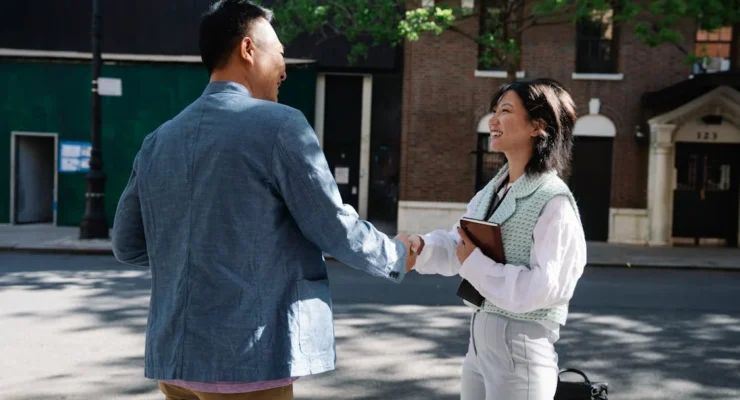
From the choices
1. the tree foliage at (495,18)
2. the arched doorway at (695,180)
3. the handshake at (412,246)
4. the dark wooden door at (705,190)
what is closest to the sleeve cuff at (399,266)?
the handshake at (412,246)

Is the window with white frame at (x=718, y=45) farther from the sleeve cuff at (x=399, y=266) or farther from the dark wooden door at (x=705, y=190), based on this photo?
the sleeve cuff at (x=399, y=266)

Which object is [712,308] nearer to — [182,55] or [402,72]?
[402,72]

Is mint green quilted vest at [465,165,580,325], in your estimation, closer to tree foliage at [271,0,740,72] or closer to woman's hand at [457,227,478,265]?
woman's hand at [457,227,478,265]

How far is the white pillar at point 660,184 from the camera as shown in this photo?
18766 mm

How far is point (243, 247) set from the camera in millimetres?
2064

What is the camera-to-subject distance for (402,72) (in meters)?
20.7

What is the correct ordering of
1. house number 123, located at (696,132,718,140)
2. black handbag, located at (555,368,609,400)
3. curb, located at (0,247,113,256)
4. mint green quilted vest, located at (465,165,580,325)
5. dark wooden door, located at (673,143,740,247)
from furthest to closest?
dark wooden door, located at (673,143,740,247), house number 123, located at (696,132,718,140), curb, located at (0,247,113,256), black handbag, located at (555,368,609,400), mint green quilted vest, located at (465,165,580,325)

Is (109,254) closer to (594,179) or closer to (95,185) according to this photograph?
(95,185)

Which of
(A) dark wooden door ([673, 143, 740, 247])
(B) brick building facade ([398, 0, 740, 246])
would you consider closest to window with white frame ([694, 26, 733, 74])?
(B) brick building facade ([398, 0, 740, 246])

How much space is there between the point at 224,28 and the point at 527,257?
1.23 meters

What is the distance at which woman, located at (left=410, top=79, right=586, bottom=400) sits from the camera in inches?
96.6

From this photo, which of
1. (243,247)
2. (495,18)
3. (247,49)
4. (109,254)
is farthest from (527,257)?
(495,18)

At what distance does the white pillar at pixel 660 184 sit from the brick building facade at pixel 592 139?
0.14 ft

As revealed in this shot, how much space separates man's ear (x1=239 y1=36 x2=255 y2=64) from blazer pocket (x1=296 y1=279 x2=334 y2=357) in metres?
0.69
